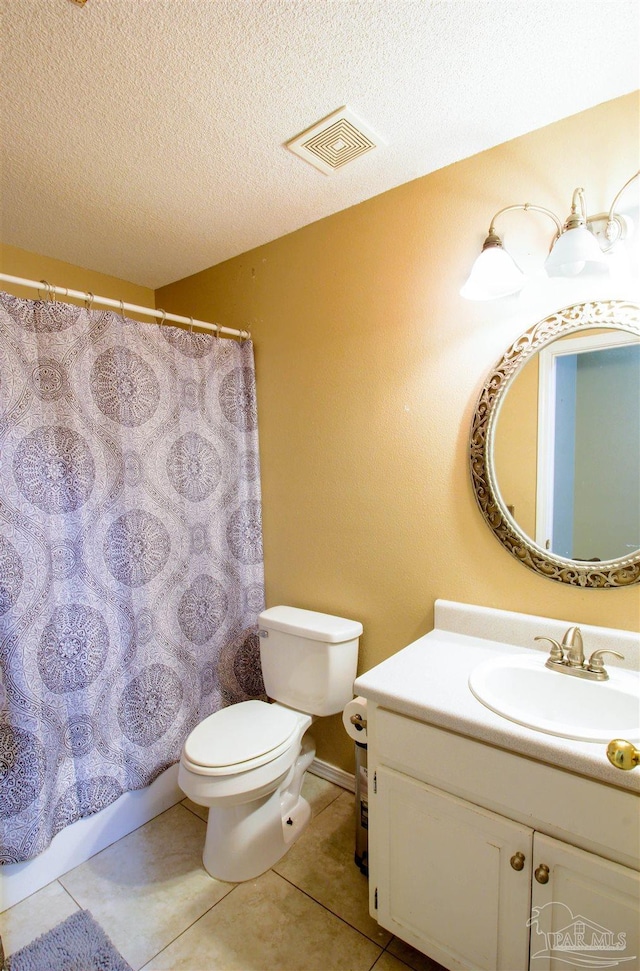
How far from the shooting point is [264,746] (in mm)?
1519

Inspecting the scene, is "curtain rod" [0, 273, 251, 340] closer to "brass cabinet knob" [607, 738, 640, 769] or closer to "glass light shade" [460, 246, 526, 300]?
"glass light shade" [460, 246, 526, 300]

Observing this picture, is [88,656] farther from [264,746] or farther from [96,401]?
[96,401]

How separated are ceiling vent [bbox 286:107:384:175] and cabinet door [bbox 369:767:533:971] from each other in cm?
174

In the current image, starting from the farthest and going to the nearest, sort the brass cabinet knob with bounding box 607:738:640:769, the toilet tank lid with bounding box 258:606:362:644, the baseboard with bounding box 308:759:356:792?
the baseboard with bounding box 308:759:356:792, the toilet tank lid with bounding box 258:606:362:644, the brass cabinet knob with bounding box 607:738:640:769

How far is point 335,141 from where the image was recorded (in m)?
1.37

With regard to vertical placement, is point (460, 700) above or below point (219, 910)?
above

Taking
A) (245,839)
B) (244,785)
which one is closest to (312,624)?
(244,785)

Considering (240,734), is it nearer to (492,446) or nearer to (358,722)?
(358,722)

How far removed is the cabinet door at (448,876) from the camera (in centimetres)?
100

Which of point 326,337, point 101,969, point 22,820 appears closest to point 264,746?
point 101,969

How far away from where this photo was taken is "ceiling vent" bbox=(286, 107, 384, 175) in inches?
50.8

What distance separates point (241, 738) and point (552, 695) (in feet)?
3.22

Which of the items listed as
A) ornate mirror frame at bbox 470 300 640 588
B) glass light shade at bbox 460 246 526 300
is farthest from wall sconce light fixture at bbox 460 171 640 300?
ornate mirror frame at bbox 470 300 640 588

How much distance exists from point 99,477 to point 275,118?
124 centimetres
